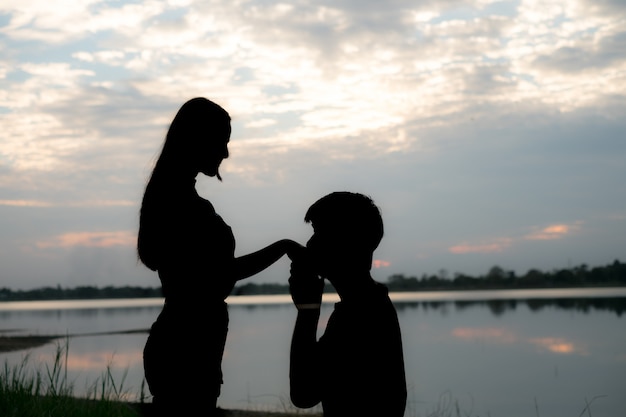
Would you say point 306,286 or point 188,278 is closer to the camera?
point 306,286

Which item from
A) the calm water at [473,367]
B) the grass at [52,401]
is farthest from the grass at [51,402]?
the calm water at [473,367]

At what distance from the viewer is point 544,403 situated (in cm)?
2686

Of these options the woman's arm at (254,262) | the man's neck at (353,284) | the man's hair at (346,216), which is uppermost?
the man's hair at (346,216)

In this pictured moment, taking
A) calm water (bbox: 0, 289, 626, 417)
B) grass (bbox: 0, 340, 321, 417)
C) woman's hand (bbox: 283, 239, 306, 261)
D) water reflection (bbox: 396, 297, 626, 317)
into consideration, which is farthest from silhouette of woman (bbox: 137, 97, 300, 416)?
water reflection (bbox: 396, 297, 626, 317)

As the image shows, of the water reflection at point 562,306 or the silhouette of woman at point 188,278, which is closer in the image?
the silhouette of woman at point 188,278

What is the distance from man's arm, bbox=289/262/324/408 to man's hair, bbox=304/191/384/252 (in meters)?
0.18

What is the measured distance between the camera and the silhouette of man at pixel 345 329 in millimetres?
2607

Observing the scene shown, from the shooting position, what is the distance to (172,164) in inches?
140

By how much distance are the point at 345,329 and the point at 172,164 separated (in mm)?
1356

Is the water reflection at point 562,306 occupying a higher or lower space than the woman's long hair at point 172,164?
lower

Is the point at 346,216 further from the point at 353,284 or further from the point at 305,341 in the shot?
the point at 305,341

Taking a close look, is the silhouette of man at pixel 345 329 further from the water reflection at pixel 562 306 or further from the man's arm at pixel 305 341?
the water reflection at pixel 562 306

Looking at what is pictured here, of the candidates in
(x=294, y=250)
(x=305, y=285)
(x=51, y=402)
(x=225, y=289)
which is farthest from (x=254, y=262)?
(x=51, y=402)

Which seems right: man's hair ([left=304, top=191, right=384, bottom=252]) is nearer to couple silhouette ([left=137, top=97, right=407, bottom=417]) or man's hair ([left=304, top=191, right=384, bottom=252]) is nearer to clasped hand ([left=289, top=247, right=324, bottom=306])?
couple silhouette ([left=137, top=97, right=407, bottom=417])
